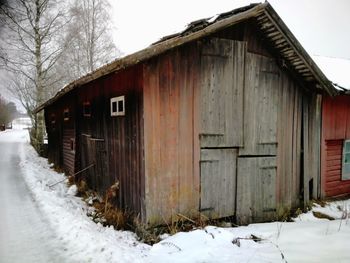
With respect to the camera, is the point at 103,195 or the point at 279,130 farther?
the point at 103,195

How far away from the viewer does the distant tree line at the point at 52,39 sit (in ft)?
53.2

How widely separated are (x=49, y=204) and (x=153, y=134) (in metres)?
3.56

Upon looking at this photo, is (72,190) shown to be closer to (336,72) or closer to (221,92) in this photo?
(221,92)

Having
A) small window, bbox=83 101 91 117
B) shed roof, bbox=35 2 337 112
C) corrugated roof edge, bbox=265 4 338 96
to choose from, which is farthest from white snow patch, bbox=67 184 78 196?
corrugated roof edge, bbox=265 4 338 96

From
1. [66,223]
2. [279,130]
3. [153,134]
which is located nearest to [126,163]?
[153,134]

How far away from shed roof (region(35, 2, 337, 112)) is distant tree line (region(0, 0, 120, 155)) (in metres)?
10.5

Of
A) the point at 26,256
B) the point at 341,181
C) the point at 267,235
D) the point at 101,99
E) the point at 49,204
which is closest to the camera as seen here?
the point at 26,256

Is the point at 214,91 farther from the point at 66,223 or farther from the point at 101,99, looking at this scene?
the point at 66,223

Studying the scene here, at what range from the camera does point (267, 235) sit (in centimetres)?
590

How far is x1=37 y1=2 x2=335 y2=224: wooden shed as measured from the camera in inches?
237

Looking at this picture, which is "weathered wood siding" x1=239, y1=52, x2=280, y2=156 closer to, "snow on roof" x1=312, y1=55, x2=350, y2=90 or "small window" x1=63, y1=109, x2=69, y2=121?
"snow on roof" x1=312, y1=55, x2=350, y2=90

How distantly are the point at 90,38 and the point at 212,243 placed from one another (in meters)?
18.8

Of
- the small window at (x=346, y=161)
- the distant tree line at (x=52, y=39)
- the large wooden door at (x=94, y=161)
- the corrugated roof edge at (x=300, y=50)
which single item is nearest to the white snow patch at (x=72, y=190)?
the large wooden door at (x=94, y=161)

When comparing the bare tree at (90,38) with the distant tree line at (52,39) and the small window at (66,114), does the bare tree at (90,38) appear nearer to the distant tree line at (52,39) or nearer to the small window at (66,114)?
the distant tree line at (52,39)
